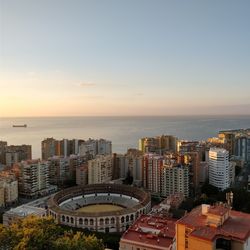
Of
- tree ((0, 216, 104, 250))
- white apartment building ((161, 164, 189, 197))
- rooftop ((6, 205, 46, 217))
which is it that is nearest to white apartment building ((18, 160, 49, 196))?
rooftop ((6, 205, 46, 217))

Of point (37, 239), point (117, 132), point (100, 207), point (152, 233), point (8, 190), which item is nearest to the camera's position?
point (37, 239)

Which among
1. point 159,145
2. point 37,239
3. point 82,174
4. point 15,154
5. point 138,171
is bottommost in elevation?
point 82,174

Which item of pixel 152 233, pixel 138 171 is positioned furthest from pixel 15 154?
pixel 152 233

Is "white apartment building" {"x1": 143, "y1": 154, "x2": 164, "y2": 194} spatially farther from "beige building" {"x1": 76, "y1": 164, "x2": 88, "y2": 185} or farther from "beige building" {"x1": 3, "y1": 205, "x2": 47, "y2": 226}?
"beige building" {"x1": 3, "y1": 205, "x2": 47, "y2": 226}

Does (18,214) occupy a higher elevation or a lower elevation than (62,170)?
lower

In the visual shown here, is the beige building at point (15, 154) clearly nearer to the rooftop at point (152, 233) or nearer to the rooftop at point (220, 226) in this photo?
the rooftop at point (152, 233)

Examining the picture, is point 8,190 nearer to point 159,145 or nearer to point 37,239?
point 37,239
